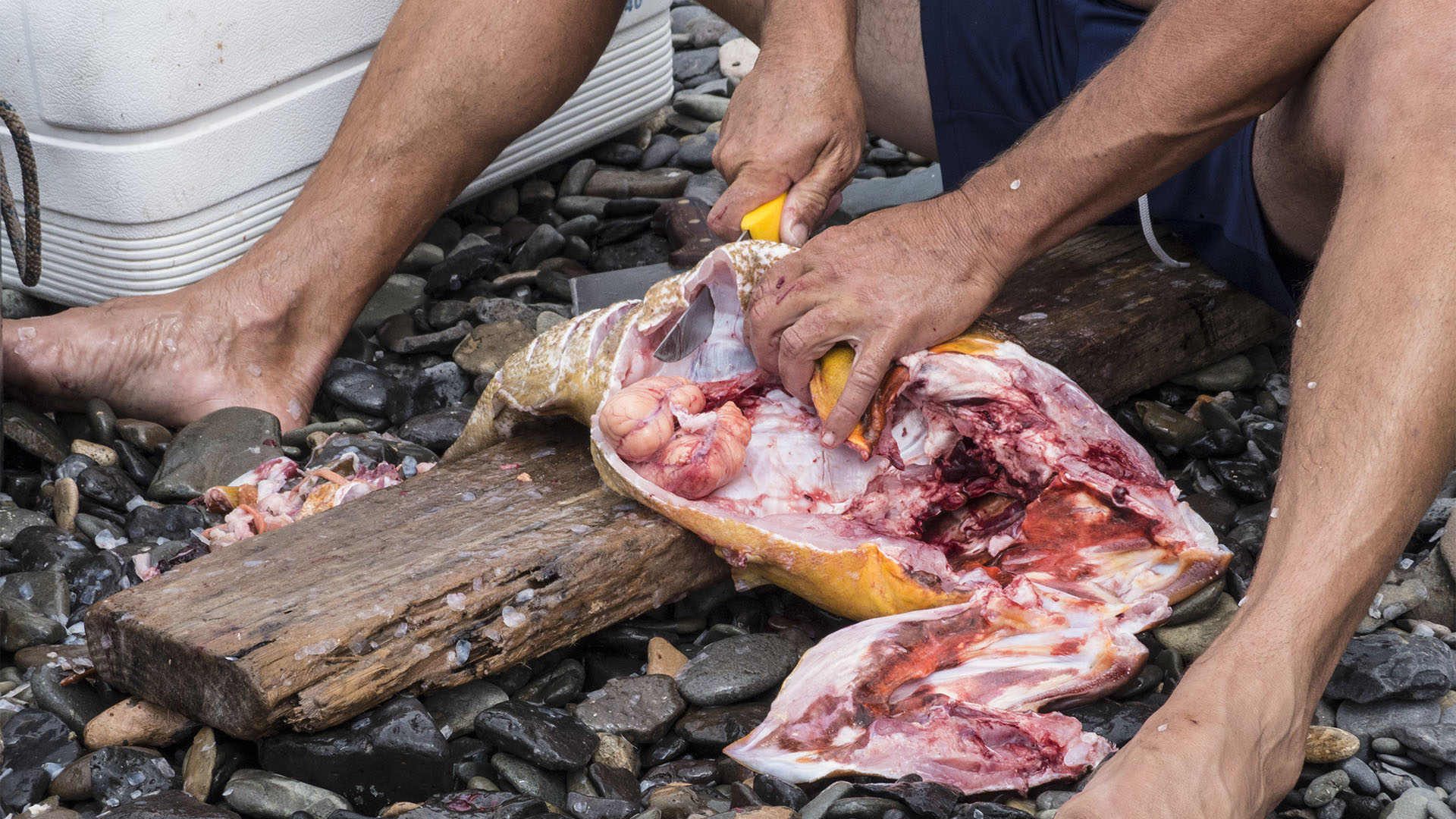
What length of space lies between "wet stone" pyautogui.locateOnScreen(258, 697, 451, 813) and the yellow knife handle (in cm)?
116

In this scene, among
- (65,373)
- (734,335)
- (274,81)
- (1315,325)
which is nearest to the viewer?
(1315,325)

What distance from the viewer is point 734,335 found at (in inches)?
100

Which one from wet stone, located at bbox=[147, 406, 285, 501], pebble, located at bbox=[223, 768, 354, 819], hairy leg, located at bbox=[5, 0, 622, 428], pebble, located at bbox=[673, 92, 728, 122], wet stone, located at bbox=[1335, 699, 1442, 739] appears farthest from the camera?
pebble, located at bbox=[673, 92, 728, 122]

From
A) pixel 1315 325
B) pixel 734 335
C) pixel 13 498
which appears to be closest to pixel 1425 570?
pixel 1315 325

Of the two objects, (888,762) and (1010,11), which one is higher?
(1010,11)

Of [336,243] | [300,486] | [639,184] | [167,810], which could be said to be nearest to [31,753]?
[167,810]

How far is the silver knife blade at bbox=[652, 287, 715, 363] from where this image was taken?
249 centimetres

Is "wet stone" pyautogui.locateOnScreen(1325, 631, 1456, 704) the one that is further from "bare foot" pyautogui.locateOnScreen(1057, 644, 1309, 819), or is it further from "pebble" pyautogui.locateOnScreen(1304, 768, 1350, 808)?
"bare foot" pyautogui.locateOnScreen(1057, 644, 1309, 819)

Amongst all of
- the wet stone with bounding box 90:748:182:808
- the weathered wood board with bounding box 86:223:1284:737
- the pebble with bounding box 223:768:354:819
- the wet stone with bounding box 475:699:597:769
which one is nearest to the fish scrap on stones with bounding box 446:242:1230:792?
the weathered wood board with bounding box 86:223:1284:737

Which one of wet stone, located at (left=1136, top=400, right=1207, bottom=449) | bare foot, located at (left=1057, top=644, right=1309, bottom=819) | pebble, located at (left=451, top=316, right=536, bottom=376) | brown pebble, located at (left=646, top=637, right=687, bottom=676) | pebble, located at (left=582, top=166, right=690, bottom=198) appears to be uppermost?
pebble, located at (left=582, top=166, right=690, bottom=198)

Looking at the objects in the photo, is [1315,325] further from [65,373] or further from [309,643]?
[65,373]

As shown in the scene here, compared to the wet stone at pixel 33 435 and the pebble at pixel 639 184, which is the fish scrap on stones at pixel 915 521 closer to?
the wet stone at pixel 33 435

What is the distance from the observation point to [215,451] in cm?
295

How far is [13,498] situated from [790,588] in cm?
184
